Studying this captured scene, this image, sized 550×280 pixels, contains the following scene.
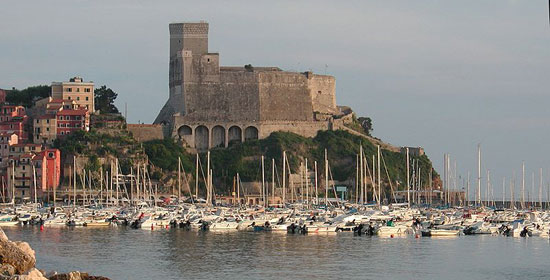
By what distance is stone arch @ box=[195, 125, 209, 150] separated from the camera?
110062 mm

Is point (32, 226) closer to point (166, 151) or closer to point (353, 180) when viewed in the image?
point (166, 151)

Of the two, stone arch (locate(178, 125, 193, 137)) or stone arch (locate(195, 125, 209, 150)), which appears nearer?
stone arch (locate(178, 125, 193, 137))

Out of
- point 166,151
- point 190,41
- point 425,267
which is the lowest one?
point 425,267

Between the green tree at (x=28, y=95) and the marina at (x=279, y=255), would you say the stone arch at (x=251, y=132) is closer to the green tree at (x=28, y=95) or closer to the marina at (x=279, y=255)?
the green tree at (x=28, y=95)

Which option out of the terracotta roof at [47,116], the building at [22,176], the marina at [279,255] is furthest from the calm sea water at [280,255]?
the terracotta roof at [47,116]

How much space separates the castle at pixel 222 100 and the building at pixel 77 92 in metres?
7.01

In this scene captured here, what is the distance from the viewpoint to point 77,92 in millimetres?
111312

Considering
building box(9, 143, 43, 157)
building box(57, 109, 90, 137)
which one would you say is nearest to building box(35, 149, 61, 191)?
building box(9, 143, 43, 157)

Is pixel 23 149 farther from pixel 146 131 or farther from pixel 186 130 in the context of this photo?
pixel 186 130

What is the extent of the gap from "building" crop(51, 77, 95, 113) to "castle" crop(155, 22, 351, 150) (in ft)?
23.0

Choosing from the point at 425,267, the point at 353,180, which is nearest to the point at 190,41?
the point at 353,180

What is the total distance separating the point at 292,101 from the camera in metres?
113

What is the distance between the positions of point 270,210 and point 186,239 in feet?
58.9

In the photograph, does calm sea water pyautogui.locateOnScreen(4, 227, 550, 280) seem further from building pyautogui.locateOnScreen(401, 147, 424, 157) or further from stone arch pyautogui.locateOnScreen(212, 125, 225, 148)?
building pyautogui.locateOnScreen(401, 147, 424, 157)
